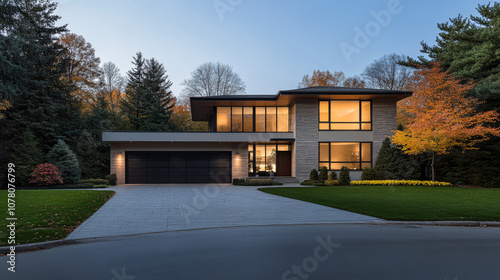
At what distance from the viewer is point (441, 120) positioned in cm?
1933

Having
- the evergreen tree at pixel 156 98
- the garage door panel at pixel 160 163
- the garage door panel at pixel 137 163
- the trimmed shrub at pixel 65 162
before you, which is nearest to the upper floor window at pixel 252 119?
the garage door panel at pixel 160 163

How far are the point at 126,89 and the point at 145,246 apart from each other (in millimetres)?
36247

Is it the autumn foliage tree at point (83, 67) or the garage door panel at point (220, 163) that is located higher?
the autumn foliage tree at point (83, 67)

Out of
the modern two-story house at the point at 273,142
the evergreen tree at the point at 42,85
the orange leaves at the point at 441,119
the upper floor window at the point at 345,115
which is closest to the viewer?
the orange leaves at the point at 441,119

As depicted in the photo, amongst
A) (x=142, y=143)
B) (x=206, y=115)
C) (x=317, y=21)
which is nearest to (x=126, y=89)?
(x=206, y=115)

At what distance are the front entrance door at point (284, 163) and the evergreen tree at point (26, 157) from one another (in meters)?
16.6

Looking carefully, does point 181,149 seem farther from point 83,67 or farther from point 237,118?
point 83,67

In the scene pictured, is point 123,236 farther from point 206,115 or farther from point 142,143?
point 206,115

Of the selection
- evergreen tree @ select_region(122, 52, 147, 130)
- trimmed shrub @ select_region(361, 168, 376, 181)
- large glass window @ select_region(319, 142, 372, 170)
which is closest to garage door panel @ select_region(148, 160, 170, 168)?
large glass window @ select_region(319, 142, 372, 170)

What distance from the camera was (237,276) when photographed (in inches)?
156

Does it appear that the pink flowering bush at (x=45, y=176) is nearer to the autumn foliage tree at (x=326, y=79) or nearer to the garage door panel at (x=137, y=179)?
the garage door panel at (x=137, y=179)

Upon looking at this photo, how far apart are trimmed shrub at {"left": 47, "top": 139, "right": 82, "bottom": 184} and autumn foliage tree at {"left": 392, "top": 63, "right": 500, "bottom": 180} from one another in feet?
70.6

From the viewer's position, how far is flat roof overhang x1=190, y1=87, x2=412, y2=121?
2161cm

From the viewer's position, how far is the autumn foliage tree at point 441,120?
18966 mm
